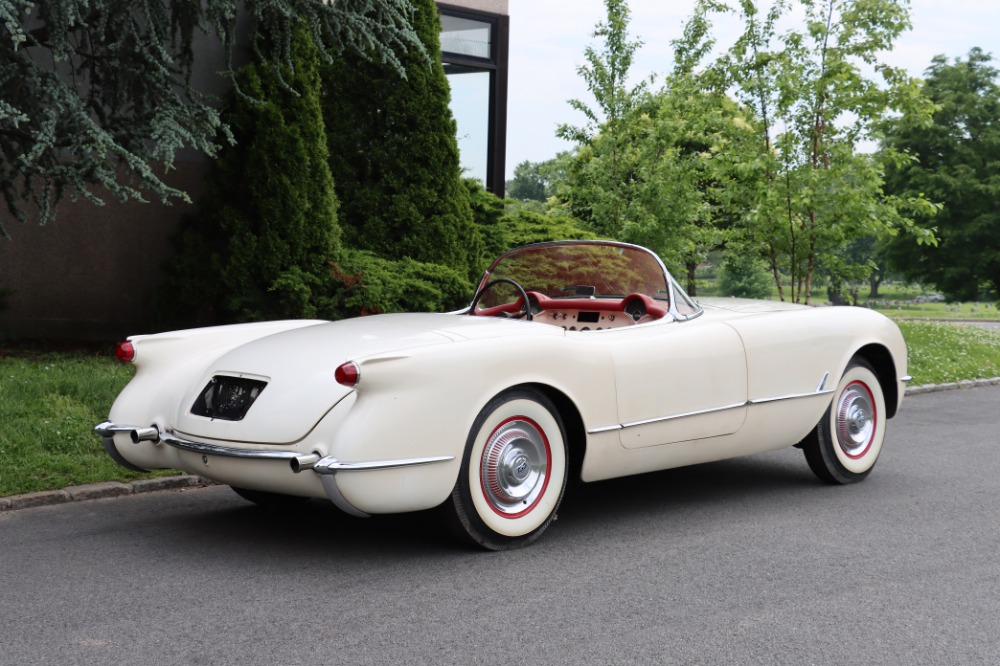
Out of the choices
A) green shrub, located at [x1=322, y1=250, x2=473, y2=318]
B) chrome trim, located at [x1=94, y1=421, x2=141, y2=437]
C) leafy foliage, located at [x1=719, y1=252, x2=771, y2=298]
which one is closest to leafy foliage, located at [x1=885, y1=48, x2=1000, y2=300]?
leafy foliage, located at [x1=719, y1=252, x2=771, y2=298]

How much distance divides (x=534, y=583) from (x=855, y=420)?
3.05m

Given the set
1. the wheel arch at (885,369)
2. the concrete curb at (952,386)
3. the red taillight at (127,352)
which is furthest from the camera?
the concrete curb at (952,386)

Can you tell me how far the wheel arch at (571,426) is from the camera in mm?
5266

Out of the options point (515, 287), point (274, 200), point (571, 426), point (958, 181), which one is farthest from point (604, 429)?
point (958, 181)

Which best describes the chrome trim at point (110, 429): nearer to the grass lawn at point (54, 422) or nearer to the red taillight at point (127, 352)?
the red taillight at point (127, 352)

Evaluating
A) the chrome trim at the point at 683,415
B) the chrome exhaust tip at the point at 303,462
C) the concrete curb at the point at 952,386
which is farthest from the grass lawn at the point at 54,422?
the concrete curb at the point at 952,386

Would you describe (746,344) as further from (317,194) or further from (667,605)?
(317,194)

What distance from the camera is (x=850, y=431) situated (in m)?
6.79

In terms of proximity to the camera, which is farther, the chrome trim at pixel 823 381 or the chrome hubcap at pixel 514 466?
the chrome trim at pixel 823 381

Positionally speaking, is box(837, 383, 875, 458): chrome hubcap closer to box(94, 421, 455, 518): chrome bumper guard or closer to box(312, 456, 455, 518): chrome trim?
box(94, 421, 455, 518): chrome bumper guard

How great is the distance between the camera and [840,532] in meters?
5.54

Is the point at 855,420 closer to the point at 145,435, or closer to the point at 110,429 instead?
the point at 145,435

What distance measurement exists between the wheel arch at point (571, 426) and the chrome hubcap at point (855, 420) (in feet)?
6.87

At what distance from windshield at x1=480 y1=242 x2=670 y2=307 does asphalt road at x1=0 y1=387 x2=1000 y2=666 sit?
1.18 metres
